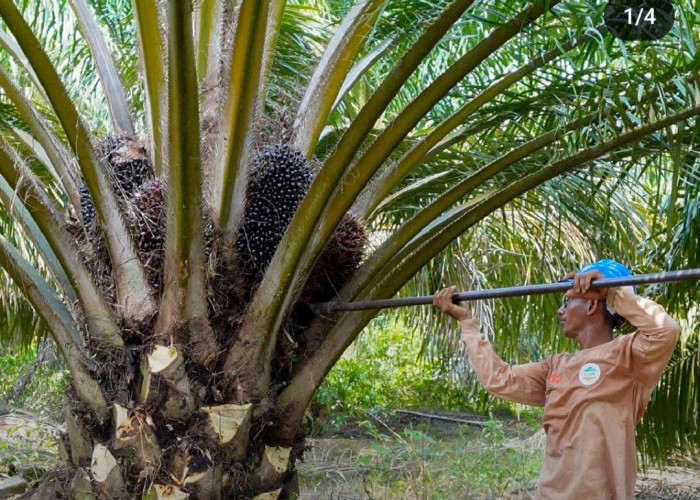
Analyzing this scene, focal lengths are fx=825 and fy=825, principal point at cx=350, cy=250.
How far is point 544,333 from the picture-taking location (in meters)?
5.21

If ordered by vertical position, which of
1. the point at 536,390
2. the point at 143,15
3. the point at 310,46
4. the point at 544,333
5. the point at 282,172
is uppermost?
the point at 310,46

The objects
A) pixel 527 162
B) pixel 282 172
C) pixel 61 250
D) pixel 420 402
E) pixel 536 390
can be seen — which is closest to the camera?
pixel 536 390

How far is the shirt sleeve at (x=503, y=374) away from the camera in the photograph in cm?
262

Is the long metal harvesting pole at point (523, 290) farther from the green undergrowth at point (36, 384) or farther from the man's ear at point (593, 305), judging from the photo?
the green undergrowth at point (36, 384)

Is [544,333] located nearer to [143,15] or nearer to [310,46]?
[310,46]

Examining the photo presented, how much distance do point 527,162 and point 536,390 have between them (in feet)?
4.31

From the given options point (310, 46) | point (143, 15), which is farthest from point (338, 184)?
point (310, 46)

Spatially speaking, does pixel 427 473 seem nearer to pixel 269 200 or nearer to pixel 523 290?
pixel 269 200

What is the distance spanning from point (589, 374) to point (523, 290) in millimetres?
312

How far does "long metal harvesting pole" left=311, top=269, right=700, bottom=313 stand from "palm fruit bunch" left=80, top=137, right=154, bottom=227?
34.9 inches

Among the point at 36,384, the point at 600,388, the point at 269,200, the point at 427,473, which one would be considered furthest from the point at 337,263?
the point at 36,384

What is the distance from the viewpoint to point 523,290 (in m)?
2.51

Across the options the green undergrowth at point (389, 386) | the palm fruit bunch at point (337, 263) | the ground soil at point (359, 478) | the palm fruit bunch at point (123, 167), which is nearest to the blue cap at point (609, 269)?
the palm fruit bunch at point (337, 263)

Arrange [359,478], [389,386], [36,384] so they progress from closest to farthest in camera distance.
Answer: [359,478] < [36,384] < [389,386]
